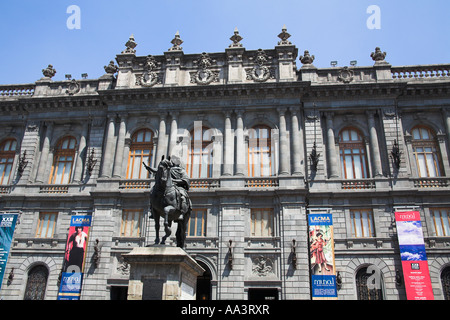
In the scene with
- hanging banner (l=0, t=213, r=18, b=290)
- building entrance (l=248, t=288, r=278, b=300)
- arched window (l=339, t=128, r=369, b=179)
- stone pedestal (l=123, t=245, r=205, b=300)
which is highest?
arched window (l=339, t=128, r=369, b=179)

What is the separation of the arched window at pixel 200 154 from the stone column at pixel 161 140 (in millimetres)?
1974

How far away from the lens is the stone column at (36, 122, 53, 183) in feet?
96.2

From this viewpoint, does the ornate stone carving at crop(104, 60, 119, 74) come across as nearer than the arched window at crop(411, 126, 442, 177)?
No

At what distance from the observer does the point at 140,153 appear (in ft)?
96.0

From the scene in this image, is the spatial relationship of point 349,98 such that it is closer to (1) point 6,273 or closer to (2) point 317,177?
(2) point 317,177

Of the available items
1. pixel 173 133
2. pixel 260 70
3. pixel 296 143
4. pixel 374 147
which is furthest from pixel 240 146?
pixel 374 147

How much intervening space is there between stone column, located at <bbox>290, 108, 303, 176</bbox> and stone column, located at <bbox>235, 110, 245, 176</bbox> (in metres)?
3.56

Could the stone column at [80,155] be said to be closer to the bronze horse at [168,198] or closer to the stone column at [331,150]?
the bronze horse at [168,198]

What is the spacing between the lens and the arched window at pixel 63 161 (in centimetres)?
2955

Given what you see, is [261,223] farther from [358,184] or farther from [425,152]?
[425,152]

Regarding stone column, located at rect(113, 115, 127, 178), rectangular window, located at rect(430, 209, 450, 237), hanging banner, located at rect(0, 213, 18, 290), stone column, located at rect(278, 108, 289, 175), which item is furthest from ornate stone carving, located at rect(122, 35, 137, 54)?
rectangular window, located at rect(430, 209, 450, 237)

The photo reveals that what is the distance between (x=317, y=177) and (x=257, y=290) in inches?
335

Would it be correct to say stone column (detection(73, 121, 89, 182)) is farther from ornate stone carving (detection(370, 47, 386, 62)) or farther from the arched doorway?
ornate stone carving (detection(370, 47, 386, 62))

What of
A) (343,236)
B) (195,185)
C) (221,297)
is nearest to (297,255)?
(343,236)
